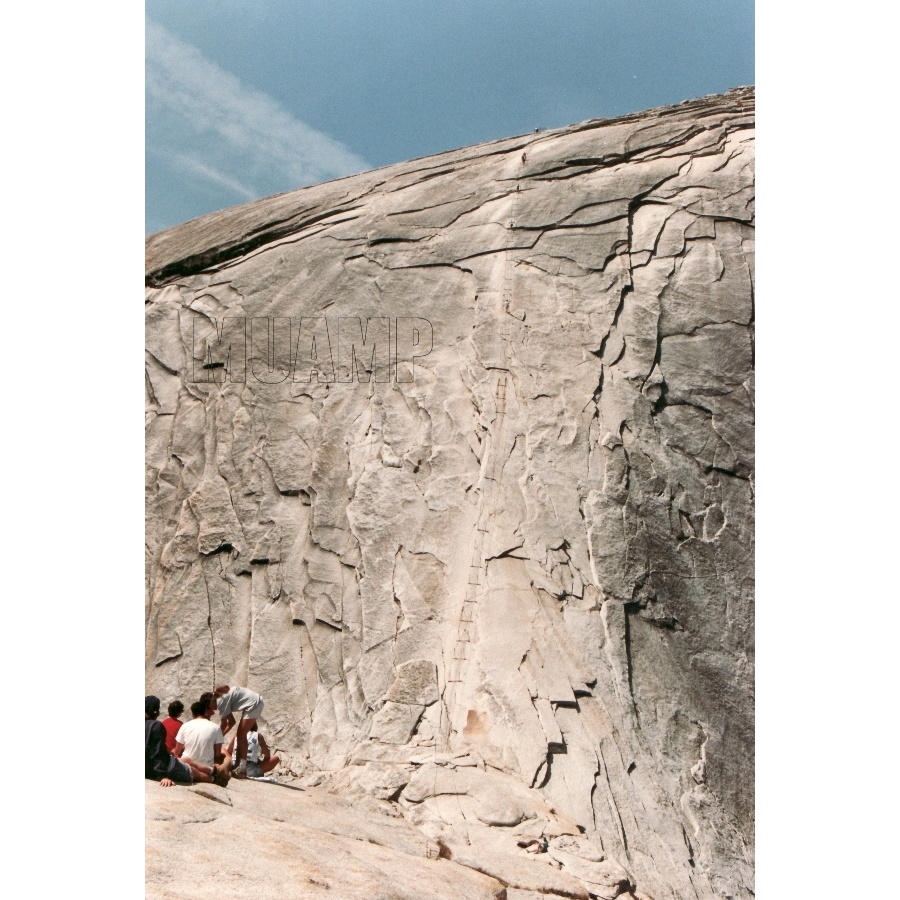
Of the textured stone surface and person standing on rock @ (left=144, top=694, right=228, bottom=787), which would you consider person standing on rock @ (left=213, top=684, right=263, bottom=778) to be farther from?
person standing on rock @ (left=144, top=694, right=228, bottom=787)

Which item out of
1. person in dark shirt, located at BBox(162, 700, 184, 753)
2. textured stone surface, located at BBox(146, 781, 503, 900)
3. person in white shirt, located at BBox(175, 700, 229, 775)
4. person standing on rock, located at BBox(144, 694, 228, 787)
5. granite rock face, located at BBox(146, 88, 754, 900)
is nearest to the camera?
textured stone surface, located at BBox(146, 781, 503, 900)

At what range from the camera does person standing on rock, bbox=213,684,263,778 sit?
7.61 metres

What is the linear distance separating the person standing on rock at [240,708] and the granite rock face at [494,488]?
15.9 inches

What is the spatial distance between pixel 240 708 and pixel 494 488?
7.45 ft

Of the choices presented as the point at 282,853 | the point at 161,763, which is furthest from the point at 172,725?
the point at 282,853

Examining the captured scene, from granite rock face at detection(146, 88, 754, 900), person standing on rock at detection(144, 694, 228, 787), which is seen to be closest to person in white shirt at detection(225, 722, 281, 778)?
granite rock face at detection(146, 88, 754, 900)

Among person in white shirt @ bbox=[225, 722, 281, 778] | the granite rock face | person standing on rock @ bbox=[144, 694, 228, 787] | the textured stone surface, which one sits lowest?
the textured stone surface

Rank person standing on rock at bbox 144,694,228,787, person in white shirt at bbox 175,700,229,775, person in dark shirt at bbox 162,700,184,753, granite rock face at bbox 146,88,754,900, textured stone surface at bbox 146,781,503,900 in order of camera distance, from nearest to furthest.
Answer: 1. textured stone surface at bbox 146,781,503,900
2. person standing on rock at bbox 144,694,228,787
3. person in white shirt at bbox 175,700,229,775
4. person in dark shirt at bbox 162,700,184,753
5. granite rock face at bbox 146,88,754,900

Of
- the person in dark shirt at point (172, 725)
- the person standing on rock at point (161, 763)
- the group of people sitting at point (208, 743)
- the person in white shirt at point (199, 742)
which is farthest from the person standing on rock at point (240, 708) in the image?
the person standing on rock at point (161, 763)

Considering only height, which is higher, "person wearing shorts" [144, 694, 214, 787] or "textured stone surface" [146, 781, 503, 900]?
"person wearing shorts" [144, 694, 214, 787]

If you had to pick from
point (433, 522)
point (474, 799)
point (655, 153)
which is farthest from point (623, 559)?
point (655, 153)

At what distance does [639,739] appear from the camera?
756 centimetres

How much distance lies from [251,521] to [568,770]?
9.72 ft

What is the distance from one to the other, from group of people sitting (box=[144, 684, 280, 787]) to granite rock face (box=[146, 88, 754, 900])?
0.42 meters
